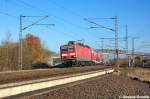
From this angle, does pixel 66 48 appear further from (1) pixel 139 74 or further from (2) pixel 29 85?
(2) pixel 29 85

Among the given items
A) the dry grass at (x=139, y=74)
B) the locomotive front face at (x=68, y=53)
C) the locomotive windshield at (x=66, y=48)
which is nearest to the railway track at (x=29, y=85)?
the dry grass at (x=139, y=74)

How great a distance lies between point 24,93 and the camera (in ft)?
58.8

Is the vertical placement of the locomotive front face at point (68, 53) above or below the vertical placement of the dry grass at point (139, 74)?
above

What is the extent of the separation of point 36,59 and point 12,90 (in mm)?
73230

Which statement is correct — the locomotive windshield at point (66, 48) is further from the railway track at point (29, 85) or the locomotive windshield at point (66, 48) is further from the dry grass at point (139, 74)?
the railway track at point (29, 85)

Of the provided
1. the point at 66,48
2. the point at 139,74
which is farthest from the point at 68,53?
the point at 139,74

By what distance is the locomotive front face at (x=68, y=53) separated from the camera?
55.8 m

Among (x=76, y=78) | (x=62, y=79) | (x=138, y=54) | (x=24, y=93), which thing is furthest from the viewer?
(x=138, y=54)

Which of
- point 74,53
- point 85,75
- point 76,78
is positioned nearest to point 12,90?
point 76,78

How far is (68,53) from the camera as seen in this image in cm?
5609

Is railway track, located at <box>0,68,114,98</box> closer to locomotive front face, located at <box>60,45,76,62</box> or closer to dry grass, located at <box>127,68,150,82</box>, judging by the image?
dry grass, located at <box>127,68,150,82</box>

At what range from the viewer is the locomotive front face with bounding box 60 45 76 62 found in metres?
55.8

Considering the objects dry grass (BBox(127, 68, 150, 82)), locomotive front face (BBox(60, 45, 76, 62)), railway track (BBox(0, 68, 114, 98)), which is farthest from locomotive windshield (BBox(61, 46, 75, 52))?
railway track (BBox(0, 68, 114, 98))

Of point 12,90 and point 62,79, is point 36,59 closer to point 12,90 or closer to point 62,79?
point 62,79
